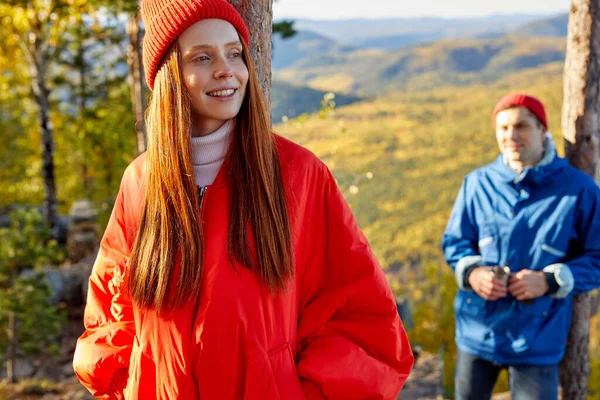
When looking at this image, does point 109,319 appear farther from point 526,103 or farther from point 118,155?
point 118,155

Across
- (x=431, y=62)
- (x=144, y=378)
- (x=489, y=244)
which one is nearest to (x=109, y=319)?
(x=144, y=378)

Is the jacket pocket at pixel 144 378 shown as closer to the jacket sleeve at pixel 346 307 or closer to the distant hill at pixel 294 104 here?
the jacket sleeve at pixel 346 307

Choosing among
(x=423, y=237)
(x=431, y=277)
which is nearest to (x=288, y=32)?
(x=431, y=277)

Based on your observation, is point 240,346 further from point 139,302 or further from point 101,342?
point 101,342

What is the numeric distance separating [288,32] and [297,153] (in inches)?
283

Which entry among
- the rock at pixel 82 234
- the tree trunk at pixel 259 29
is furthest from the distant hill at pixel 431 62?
the tree trunk at pixel 259 29

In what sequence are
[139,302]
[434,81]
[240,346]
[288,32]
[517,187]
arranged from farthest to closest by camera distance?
[434,81], [288,32], [517,187], [139,302], [240,346]

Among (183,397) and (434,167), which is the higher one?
(183,397)

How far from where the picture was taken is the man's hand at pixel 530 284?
264 centimetres

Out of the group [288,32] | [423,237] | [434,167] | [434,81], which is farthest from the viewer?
[434,81]

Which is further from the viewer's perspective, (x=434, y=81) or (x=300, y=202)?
(x=434, y=81)

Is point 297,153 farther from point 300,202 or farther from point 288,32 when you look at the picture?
point 288,32

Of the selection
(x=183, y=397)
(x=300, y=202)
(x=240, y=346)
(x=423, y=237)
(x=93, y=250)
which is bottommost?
(x=423, y=237)

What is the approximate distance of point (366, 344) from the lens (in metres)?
1.71
